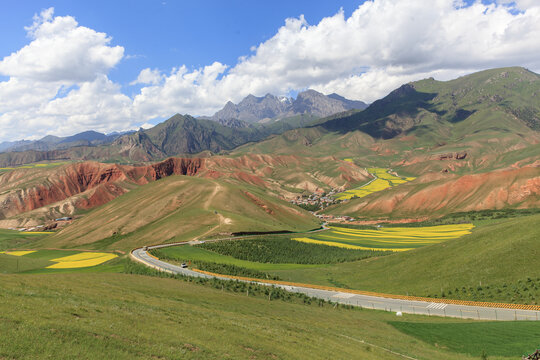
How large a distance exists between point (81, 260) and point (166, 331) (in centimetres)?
8718

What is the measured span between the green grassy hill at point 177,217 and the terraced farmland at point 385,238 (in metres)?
16.7

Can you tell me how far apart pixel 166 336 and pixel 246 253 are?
74.1 metres

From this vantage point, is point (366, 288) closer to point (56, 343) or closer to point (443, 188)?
point (56, 343)

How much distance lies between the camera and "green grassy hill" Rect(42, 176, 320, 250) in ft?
374

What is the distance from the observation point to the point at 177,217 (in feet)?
406

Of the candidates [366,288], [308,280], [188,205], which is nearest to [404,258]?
[366,288]

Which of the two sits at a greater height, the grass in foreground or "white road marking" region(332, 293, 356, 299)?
the grass in foreground

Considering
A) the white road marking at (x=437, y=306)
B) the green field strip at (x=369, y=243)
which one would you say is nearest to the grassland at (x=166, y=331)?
the white road marking at (x=437, y=306)

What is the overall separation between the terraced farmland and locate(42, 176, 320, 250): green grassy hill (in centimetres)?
1669

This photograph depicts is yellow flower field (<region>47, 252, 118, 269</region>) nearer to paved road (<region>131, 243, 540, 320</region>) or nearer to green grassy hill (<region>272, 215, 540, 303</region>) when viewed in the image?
paved road (<region>131, 243, 540, 320</region>)

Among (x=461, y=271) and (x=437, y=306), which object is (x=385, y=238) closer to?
(x=461, y=271)

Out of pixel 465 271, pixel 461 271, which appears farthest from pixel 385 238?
pixel 465 271

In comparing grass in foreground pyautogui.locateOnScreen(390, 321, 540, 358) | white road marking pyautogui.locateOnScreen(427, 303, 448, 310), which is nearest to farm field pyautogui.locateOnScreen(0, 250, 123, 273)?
white road marking pyautogui.locateOnScreen(427, 303, 448, 310)

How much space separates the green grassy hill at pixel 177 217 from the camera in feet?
374
